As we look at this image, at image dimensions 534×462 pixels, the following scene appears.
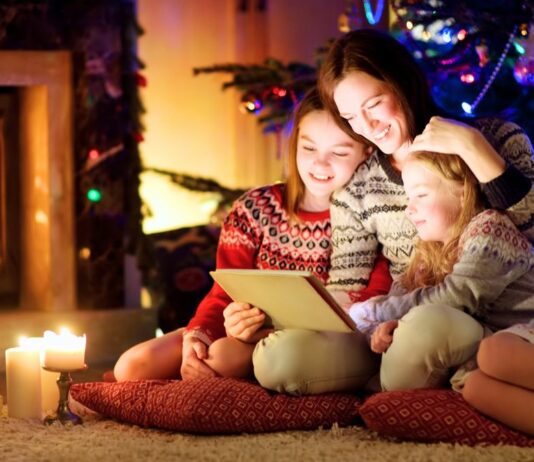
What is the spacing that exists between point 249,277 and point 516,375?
23.2 inches

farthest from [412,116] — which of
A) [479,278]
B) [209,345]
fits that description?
[209,345]

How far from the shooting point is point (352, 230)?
2.79 metres

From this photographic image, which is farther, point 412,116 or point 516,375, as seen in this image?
point 412,116

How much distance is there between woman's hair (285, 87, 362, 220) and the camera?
2.87 meters

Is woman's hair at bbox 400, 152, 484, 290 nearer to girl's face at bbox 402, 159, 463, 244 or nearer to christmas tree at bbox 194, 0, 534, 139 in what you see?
girl's face at bbox 402, 159, 463, 244

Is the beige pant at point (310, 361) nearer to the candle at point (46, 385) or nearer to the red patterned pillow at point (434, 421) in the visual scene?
the red patterned pillow at point (434, 421)

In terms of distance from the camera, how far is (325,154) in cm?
282

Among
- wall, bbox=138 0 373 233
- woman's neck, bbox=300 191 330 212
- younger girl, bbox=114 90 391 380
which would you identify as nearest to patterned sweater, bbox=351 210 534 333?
younger girl, bbox=114 90 391 380

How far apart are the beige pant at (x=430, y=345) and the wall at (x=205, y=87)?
286 cm

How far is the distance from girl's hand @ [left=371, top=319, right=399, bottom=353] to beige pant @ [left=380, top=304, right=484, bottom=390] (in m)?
0.02

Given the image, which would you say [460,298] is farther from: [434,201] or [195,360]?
[195,360]

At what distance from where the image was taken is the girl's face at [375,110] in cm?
268

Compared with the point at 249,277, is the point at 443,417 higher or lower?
lower

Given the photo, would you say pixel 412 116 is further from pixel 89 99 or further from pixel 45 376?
pixel 89 99
